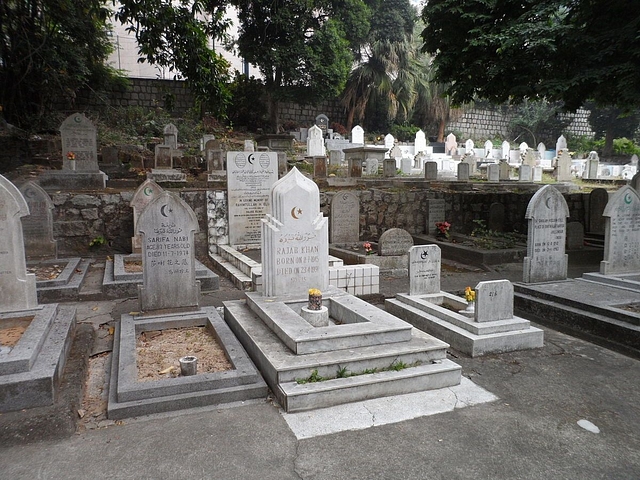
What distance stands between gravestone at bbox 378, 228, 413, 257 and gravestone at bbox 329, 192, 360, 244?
1.96 meters

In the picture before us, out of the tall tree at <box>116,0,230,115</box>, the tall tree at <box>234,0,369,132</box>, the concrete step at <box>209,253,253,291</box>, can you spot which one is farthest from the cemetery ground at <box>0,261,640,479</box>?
the tall tree at <box>234,0,369,132</box>

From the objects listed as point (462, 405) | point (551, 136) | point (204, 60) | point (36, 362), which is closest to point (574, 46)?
point (204, 60)

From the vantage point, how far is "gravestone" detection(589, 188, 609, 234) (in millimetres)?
12547

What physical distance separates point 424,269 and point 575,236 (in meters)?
6.26

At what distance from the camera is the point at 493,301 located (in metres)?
5.12

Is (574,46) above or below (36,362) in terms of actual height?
above

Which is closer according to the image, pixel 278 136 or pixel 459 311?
pixel 459 311

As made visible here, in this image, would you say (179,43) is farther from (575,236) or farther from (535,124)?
(535,124)

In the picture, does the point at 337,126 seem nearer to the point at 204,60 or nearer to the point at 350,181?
the point at 350,181

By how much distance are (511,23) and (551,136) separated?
40.2m

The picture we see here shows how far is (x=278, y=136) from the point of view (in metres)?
22.8

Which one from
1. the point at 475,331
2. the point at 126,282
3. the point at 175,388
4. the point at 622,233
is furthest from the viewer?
the point at 622,233

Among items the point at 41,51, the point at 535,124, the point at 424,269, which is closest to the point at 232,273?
the point at 424,269

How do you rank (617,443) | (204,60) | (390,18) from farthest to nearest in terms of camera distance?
(390,18) < (204,60) < (617,443)
